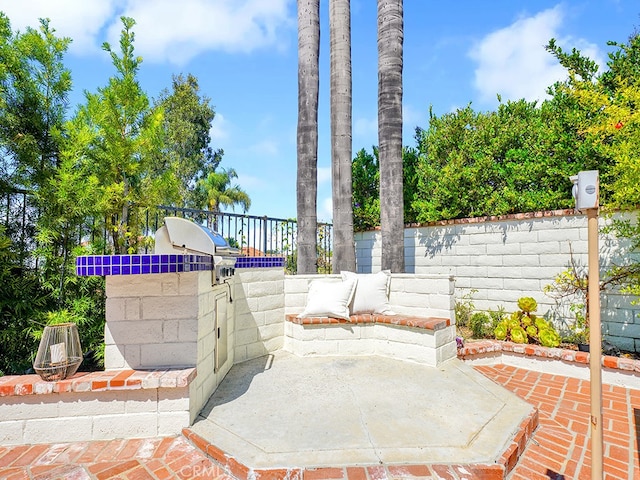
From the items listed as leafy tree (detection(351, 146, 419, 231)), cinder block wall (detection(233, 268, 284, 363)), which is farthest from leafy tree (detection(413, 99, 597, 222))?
cinder block wall (detection(233, 268, 284, 363))

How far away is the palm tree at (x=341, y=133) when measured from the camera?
187 inches

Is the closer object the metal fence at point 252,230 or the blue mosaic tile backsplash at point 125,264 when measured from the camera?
the blue mosaic tile backsplash at point 125,264

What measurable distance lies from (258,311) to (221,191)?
16.7 meters

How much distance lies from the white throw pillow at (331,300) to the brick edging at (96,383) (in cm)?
193

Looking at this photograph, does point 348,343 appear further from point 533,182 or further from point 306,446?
point 533,182

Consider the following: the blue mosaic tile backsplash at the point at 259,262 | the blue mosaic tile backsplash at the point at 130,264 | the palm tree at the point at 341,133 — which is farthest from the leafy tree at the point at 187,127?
the blue mosaic tile backsplash at the point at 130,264

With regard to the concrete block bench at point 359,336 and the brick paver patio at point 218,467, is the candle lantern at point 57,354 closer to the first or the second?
the brick paver patio at point 218,467

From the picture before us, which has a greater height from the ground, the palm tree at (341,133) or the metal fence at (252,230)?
the palm tree at (341,133)

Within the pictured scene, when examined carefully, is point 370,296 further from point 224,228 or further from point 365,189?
point 365,189

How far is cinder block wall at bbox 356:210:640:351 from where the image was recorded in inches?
157

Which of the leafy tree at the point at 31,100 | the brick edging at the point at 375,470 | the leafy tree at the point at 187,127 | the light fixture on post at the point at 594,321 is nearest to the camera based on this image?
the light fixture on post at the point at 594,321

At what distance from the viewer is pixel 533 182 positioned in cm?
477

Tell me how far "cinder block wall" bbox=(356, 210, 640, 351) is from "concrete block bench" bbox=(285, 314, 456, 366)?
1.71 m

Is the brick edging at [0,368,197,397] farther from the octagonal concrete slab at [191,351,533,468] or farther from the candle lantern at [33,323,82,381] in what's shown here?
the octagonal concrete slab at [191,351,533,468]
